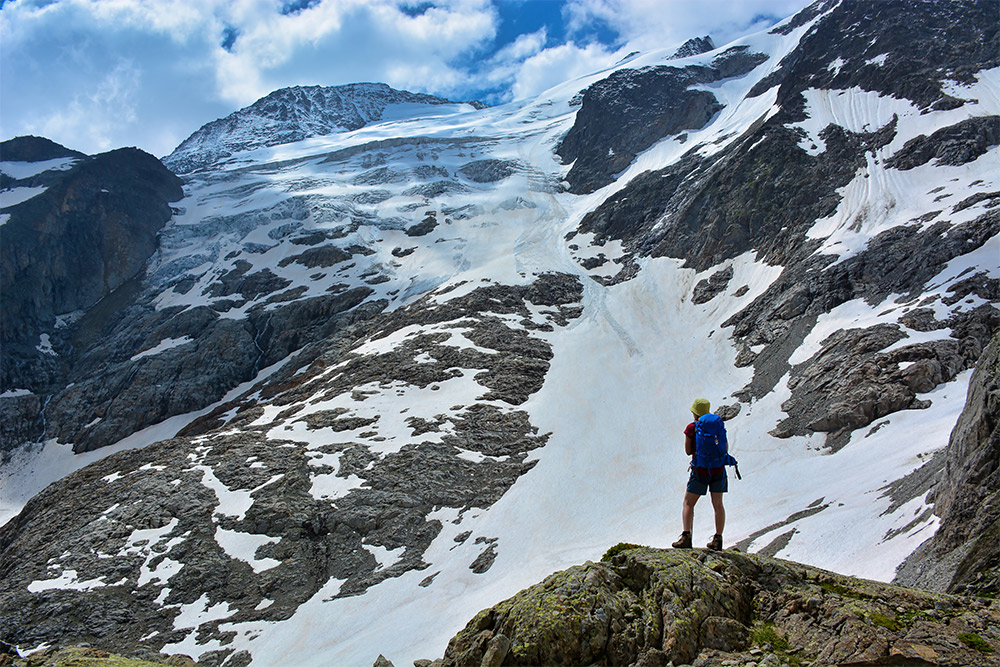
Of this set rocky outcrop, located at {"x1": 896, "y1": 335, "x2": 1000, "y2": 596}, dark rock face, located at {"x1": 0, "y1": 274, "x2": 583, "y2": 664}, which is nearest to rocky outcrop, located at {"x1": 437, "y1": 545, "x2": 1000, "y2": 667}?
rocky outcrop, located at {"x1": 896, "y1": 335, "x2": 1000, "y2": 596}

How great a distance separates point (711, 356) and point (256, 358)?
54797 mm

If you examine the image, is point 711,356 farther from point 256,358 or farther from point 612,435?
point 256,358

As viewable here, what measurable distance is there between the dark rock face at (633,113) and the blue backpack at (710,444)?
341 feet

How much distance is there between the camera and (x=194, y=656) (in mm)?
25609

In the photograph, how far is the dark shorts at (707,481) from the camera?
981cm

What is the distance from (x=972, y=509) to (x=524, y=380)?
3977 cm

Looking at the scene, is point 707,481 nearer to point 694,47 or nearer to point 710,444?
point 710,444

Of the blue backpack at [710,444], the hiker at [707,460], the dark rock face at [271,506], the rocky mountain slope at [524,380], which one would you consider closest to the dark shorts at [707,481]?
the hiker at [707,460]

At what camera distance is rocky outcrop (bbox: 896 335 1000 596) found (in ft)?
28.9

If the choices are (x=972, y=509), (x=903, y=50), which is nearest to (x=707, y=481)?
(x=972, y=509)

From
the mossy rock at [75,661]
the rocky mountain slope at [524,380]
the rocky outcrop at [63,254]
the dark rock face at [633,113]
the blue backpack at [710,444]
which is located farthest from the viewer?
the dark rock face at [633,113]

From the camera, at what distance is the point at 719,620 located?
8.14 meters

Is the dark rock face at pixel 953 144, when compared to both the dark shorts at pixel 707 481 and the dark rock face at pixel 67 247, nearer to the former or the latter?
the dark shorts at pixel 707 481

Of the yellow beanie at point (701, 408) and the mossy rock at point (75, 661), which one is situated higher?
Result: the yellow beanie at point (701, 408)
